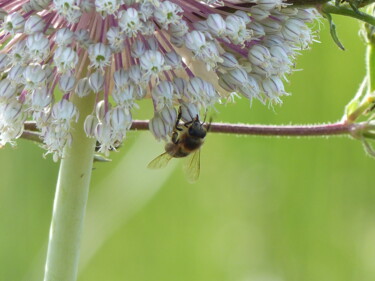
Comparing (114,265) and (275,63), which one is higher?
(275,63)

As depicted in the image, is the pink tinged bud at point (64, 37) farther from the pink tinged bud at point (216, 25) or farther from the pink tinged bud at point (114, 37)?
the pink tinged bud at point (216, 25)

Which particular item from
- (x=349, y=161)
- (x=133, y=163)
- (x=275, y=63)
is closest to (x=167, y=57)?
(x=275, y=63)

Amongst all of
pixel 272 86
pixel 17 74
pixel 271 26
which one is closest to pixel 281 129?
pixel 272 86

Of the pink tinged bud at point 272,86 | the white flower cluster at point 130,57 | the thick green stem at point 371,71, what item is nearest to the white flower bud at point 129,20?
the white flower cluster at point 130,57

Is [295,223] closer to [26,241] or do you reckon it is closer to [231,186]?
[231,186]

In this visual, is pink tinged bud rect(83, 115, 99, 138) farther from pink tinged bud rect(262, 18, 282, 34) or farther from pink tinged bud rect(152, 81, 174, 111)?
pink tinged bud rect(262, 18, 282, 34)

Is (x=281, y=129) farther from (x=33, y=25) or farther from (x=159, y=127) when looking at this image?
(x=33, y=25)
